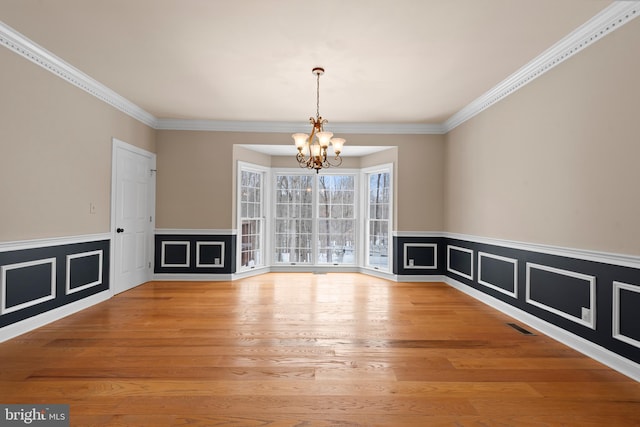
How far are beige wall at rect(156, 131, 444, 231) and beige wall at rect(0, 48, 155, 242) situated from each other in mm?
1191

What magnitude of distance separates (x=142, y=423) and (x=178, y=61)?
3.24m

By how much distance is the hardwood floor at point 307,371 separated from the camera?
198cm

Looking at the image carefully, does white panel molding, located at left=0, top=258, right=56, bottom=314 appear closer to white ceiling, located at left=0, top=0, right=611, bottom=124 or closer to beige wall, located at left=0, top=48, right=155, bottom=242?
beige wall, located at left=0, top=48, right=155, bottom=242

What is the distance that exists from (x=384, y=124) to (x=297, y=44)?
2.95 meters

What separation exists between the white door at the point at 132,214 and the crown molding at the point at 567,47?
5.01 m

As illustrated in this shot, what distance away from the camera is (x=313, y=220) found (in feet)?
22.1

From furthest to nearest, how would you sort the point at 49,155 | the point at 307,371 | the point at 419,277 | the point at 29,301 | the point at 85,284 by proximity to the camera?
the point at 419,277
the point at 85,284
the point at 49,155
the point at 29,301
the point at 307,371

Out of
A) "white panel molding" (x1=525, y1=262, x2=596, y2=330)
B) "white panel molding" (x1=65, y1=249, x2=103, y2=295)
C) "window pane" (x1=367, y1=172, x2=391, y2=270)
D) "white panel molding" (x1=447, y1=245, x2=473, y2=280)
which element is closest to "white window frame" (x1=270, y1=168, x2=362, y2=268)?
"window pane" (x1=367, y1=172, x2=391, y2=270)

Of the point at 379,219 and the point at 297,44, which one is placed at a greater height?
the point at 297,44

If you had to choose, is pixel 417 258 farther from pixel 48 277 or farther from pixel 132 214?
pixel 48 277

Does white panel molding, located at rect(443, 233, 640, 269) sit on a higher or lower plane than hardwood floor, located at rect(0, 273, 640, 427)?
higher

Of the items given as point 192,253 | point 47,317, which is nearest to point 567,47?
point 192,253

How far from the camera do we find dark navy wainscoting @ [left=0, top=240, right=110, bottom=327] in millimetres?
3064

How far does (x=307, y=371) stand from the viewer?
2.47 m
